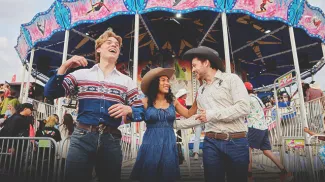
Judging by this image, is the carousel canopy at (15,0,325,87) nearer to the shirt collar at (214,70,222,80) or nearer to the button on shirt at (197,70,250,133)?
the shirt collar at (214,70,222,80)

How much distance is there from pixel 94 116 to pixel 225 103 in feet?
4.29

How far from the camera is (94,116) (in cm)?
193

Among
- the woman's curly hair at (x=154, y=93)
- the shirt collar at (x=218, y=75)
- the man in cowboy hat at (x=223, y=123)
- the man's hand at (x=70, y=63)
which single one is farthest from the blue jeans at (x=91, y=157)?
the shirt collar at (x=218, y=75)

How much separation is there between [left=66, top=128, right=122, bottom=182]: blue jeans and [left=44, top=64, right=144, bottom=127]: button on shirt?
0.13 metres

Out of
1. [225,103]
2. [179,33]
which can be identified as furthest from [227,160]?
[179,33]

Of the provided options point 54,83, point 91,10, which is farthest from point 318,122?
point 91,10

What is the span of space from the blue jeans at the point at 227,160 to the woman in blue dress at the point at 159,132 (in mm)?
351

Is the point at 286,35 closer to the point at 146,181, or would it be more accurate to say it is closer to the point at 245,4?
the point at 245,4

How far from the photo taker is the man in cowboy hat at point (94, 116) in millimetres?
1856

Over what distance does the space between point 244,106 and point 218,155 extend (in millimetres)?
546

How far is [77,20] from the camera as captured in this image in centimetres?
869

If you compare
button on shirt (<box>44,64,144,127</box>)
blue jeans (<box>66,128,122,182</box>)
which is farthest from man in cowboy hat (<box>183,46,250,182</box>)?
blue jeans (<box>66,128,122,182</box>)

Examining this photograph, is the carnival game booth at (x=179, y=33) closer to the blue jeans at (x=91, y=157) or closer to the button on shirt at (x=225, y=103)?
the button on shirt at (x=225, y=103)

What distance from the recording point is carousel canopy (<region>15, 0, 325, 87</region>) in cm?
818
